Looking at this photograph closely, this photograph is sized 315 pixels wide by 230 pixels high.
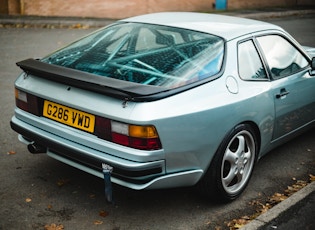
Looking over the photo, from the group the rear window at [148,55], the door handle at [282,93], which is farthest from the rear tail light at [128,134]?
the door handle at [282,93]

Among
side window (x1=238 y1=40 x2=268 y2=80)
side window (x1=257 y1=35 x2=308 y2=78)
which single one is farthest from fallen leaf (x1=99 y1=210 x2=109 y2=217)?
side window (x1=257 y1=35 x2=308 y2=78)

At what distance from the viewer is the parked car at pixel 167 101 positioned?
3557 mm

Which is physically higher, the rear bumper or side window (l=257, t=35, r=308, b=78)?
side window (l=257, t=35, r=308, b=78)

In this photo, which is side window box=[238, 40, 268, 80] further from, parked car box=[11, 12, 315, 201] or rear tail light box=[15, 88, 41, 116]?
rear tail light box=[15, 88, 41, 116]

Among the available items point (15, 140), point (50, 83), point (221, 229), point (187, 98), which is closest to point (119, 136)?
point (187, 98)

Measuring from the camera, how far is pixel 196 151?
12.3 feet

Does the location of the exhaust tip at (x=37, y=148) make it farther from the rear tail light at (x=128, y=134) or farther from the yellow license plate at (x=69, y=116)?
the rear tail light at (x=128, y=134)

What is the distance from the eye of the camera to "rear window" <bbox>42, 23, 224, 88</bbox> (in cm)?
391

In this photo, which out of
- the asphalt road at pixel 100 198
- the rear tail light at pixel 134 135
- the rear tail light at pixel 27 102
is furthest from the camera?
the rear tail light at pixel 27 102

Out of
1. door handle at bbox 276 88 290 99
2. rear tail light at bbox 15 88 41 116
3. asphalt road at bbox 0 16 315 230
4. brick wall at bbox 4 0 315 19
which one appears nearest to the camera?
asphalt road at bbox 0 16 315 230

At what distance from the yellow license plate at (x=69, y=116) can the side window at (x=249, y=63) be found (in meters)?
1.40

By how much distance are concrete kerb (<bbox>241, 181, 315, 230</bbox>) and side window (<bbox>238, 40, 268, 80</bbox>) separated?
1077 millimetres

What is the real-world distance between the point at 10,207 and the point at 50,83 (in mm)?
1069

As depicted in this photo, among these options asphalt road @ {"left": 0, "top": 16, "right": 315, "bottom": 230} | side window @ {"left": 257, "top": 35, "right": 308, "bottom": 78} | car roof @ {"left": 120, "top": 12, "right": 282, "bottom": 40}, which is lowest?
asphalt road @ {"left": 0, "top": 16, "right": 315, "bottom": 230}
